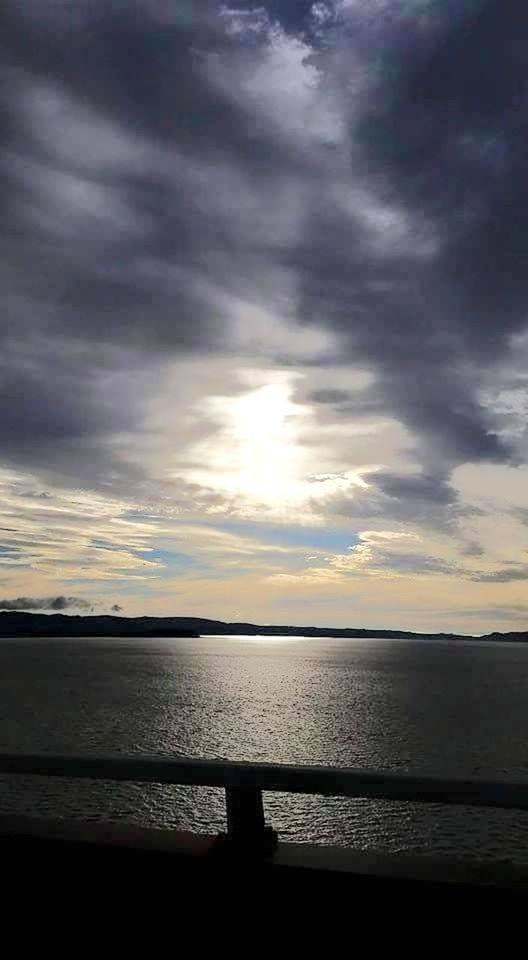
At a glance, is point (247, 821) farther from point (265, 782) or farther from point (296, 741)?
point (296, 741)

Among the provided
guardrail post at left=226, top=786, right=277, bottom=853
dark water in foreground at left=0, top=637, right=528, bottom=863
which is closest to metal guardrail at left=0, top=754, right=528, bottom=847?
guardrail post at left=226, top=786, right=277, bottom=853

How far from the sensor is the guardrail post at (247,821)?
4.54 meters

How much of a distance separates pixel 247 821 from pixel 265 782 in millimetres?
297

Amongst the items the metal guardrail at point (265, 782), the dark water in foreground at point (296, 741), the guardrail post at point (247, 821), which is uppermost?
the metal guardrail at point (265, 782)

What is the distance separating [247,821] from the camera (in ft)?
15.2

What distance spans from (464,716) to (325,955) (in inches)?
2221

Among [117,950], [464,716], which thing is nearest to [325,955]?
[117,950]

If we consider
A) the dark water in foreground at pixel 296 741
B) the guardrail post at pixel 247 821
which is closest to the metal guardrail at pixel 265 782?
the guardrail post at pixel 247 821

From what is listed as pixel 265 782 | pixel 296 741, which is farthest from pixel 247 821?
pixel 296 741

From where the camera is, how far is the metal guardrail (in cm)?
436

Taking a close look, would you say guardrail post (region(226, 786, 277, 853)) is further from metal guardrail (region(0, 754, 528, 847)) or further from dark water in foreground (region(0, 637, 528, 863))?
dark water in foreground (region(0, 637, 528, 863))

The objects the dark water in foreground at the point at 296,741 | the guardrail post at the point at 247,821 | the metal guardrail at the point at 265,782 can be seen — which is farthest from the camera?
the dark water in foreground at the point at 296,741

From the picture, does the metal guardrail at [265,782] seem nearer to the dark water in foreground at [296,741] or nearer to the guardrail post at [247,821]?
the guardrail post at [247,821]

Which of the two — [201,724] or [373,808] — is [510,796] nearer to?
[373,808]
